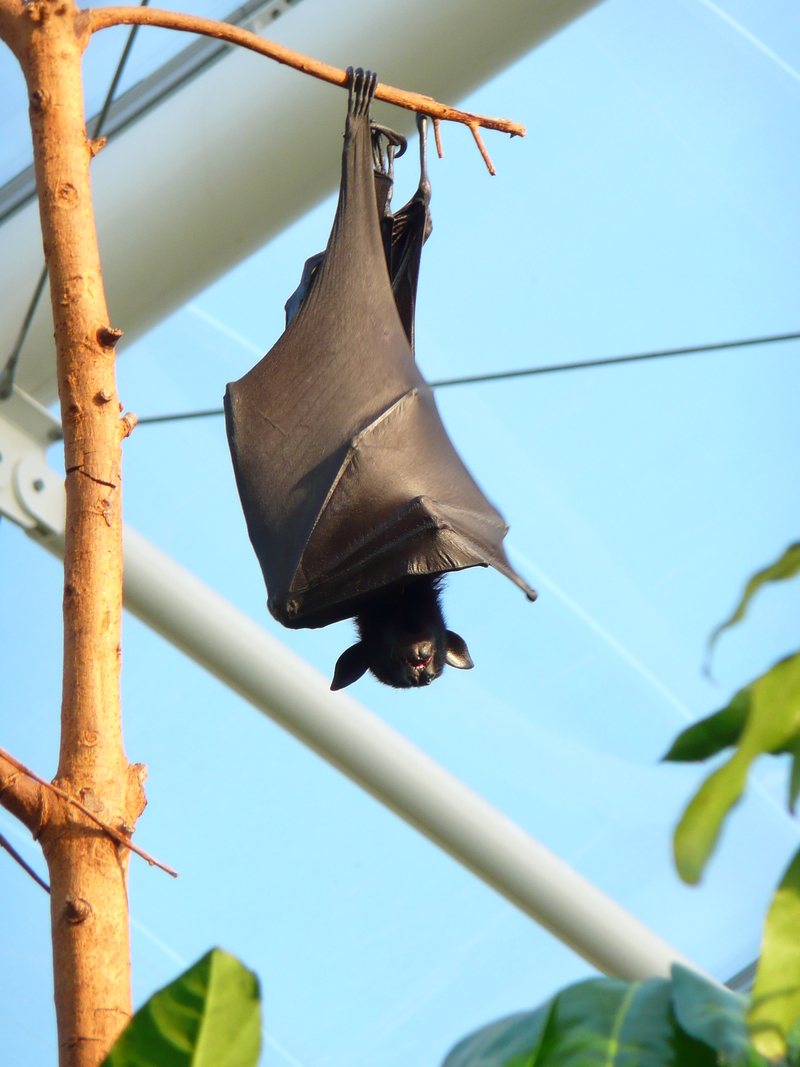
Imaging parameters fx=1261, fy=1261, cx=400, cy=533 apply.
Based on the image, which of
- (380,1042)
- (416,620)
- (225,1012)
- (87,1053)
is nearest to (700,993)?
(225,1012)

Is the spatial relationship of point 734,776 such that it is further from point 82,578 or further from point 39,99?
point 39,99

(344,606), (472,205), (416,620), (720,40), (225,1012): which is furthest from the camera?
(472,205)

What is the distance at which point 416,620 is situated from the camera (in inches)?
132

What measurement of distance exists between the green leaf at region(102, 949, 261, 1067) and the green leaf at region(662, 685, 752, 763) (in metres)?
0.33

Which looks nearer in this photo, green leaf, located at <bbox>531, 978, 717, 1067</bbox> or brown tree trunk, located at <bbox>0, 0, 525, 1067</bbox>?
green leaf, located at <bbox>531, 978, 717, 1067</bbox>

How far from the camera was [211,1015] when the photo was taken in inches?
34.7

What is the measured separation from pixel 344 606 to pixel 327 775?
4.92 meters

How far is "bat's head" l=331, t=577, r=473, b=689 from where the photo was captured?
10.8 ft

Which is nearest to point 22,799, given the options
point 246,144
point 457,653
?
point 457,653

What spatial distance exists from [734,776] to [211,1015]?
43cm

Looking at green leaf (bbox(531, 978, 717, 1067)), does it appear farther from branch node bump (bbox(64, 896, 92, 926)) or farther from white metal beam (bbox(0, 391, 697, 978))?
white metal beam (bbox(0, 391, 697, 978))

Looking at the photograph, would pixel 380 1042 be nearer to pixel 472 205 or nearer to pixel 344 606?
pixel 472 205

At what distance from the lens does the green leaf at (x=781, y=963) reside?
0.66 metres

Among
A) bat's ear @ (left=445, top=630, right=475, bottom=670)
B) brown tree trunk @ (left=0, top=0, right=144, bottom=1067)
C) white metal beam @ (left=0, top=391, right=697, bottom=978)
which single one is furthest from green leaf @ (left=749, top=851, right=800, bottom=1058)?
white metal beam @ (left=0, top=391, right=697, bottom=978)
